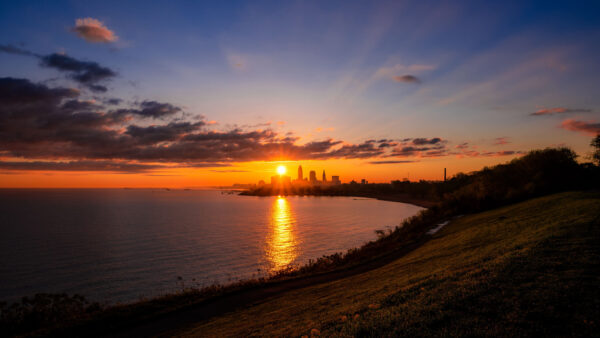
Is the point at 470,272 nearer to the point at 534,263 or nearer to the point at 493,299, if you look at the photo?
the point at 534,263

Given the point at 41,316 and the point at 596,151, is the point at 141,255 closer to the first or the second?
the point at 41,316

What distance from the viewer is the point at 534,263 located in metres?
13.0

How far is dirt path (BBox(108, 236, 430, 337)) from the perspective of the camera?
58.0 feet

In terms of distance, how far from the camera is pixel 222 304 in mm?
21750

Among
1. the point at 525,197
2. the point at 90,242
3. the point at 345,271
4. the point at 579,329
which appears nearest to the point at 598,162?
the point at 525,197

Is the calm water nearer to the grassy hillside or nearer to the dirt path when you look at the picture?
the dirt path

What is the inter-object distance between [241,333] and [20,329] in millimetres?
16875

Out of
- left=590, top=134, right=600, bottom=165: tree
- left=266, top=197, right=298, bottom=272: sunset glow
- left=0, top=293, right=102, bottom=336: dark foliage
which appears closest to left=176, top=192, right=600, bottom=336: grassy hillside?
left=0, top=293, right=102, bottom=336: dark foliage

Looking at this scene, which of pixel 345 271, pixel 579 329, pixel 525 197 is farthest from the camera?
pixel 525 197

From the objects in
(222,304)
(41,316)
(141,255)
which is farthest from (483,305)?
(141,255)

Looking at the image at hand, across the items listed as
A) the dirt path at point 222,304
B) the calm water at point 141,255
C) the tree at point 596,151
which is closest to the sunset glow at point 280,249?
the calm water at point 141,255

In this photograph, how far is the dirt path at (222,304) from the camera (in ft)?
58.0

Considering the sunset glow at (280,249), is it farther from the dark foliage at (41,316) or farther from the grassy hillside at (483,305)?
the grassy hillside at (483,305)

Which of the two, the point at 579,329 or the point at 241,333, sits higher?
the point at 579,329
